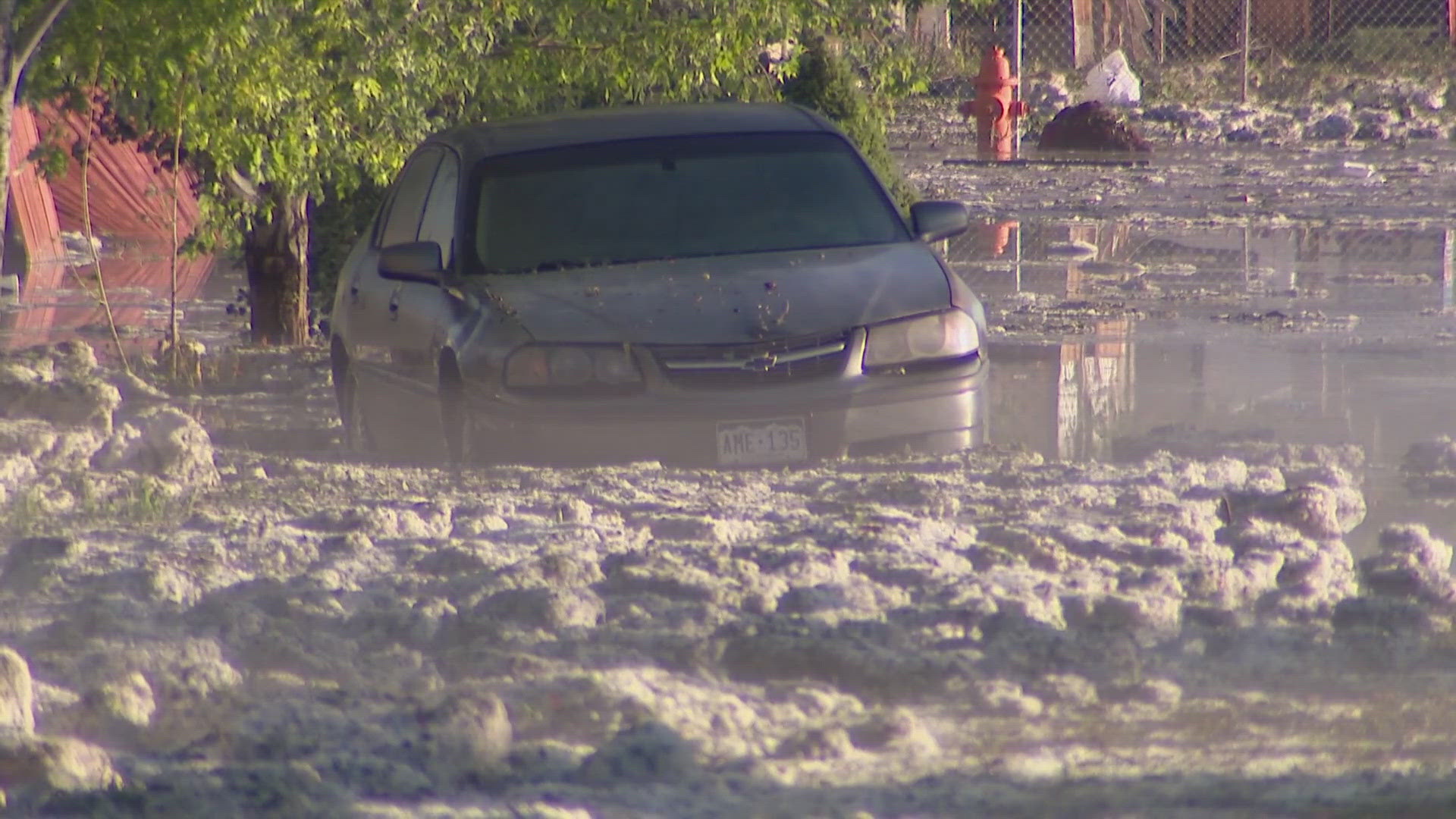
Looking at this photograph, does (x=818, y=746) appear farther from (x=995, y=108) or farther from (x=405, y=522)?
(x=995, y=108)

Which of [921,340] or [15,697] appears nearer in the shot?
[15,697]

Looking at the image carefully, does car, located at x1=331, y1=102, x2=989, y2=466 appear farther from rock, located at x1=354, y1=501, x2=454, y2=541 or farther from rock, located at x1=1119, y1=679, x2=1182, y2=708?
rock, located at x1=1119, y1=679, x2=1182, y2=708

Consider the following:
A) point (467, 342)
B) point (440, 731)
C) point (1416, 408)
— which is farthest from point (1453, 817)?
point (1416, 408)

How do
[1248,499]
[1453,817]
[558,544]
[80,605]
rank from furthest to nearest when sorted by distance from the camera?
[1248,499] → [558,544] → [80,605] → [1453,817]

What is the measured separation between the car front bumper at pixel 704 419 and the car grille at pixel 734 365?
0.03 meters

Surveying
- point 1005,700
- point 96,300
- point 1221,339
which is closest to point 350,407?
point 96,300

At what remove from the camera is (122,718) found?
477 cm

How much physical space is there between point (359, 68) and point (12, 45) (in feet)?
5.99

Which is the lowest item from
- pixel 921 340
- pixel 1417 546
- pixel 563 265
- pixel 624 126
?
pixel 1417 546

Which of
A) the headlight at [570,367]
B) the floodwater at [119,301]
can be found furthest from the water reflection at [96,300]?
the headlight at [570,367]

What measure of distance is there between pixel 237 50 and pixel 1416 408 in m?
5.34

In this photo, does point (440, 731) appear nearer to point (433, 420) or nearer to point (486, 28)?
point (433, 420)

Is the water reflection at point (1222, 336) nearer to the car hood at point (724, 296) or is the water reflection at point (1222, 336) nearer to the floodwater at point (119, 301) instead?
the car hood at point (724, 296)

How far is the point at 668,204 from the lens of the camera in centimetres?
822
